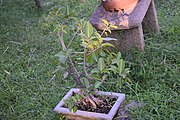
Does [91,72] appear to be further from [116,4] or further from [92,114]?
[116,4]

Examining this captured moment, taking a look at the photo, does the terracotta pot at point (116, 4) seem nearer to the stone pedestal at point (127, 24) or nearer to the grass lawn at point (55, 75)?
the stone pedestal at point (127, 24)

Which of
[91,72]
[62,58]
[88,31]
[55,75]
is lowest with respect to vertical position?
[55,75]

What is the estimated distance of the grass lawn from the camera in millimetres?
2412

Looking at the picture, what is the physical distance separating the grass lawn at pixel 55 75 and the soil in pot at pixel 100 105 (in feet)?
0.60

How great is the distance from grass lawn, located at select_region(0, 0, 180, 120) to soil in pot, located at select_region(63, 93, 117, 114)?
183 millimetres

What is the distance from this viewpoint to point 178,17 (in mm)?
3639

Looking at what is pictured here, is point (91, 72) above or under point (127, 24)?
under

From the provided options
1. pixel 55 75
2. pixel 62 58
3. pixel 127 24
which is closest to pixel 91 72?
pixel 62 58

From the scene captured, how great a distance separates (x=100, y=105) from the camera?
218 cm

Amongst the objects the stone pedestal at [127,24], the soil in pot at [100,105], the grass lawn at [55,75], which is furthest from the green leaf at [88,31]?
the stone pedestal at [127,24]

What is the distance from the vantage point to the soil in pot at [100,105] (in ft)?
7.04

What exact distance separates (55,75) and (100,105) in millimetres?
914

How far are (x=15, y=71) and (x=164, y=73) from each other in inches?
57.8

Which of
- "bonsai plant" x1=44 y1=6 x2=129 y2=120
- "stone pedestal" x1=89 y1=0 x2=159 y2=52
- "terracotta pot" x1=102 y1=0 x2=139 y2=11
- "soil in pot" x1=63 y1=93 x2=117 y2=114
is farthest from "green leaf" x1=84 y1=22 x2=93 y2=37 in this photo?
"terracotta pot" x1=102 y1=0 x2=139 y2=11
